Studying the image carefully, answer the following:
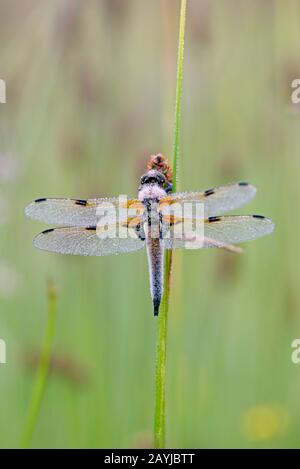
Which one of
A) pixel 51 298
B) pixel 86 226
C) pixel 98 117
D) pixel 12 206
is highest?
pixel 98 117

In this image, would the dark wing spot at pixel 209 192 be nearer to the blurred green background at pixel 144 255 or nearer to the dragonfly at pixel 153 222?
the dragonfly at pixel 153 222

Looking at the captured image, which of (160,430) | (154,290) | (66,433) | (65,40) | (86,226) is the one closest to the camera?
(160,430)

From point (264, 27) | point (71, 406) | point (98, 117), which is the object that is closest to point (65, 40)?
point (98, 117)

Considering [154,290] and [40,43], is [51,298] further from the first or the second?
[40,43]
